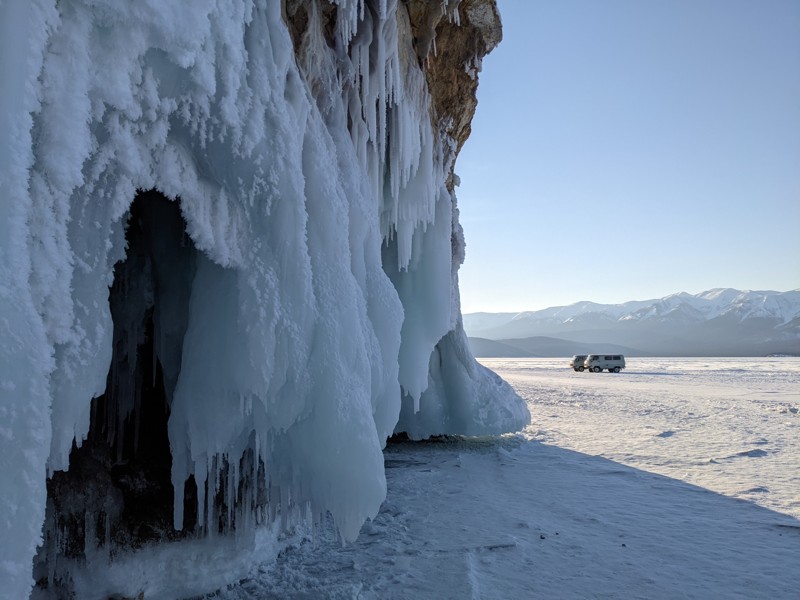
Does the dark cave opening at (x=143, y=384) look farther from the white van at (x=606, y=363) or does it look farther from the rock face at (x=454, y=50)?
the white van at (x=606, y=363)

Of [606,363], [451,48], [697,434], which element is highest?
[451,48]

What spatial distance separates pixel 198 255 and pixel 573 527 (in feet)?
11.8

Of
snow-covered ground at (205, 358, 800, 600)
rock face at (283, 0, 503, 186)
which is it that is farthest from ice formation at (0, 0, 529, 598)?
rock face at (283, 0, 503, 186)

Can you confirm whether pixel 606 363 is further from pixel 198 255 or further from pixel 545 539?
pixel 198 255

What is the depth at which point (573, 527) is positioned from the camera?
160 inches

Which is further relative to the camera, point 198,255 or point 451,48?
point 451,48

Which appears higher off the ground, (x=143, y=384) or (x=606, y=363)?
(x=143, y=384)

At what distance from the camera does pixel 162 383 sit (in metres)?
3.71

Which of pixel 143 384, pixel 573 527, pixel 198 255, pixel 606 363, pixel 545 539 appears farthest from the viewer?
pixel 606 363

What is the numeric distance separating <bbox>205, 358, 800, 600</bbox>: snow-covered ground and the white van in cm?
2220

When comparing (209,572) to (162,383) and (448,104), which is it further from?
(448,104)

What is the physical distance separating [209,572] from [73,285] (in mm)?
2306

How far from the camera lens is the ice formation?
1.50 m

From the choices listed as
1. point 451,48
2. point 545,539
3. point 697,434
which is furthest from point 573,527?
point 451,48
